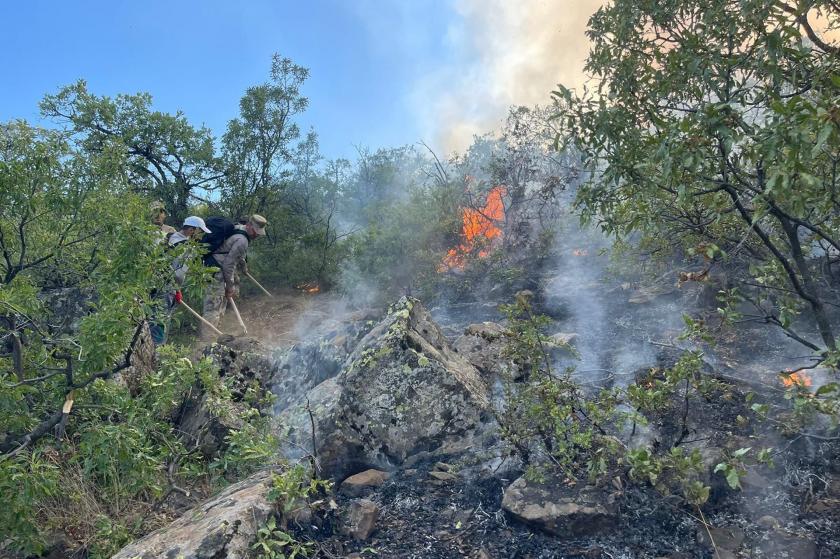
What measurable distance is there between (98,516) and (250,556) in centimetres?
126

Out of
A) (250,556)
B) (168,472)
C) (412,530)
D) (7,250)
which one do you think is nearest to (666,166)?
(412,530)

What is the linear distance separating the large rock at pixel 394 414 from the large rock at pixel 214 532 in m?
0.89

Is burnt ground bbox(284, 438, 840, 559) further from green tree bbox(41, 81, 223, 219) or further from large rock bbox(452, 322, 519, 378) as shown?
green tree bbox(41, 81, 223, 219)

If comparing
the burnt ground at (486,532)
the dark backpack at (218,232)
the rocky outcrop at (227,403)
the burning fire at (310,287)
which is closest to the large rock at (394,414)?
the burnt ground at (486,532)

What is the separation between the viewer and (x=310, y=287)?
38.5 ft

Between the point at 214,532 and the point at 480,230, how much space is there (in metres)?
9.09

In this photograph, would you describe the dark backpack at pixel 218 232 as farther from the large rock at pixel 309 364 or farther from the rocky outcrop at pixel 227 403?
the large rock at pixel 309 364

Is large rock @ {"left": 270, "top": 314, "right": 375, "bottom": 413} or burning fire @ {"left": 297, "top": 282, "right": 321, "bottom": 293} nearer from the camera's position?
large rock @ {"left": 270, "top": 314, "right": 375, "bottom": 413}

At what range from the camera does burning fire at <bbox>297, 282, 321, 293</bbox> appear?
11.7 m

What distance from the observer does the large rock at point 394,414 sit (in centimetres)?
416

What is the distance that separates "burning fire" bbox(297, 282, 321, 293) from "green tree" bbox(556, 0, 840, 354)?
27.4ft

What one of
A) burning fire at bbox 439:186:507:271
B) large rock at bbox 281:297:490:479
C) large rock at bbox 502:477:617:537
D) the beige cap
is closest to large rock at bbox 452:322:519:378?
large rock at bbox 281:297:490:479

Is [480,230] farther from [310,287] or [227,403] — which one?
[227,403]

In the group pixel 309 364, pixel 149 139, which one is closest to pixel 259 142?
pixel 149 139
